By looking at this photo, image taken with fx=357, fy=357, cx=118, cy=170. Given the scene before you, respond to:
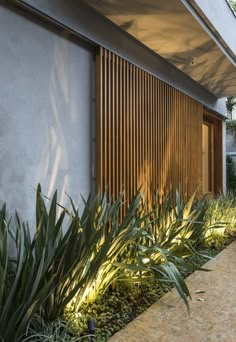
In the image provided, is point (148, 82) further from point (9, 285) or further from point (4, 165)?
point (9, 285)

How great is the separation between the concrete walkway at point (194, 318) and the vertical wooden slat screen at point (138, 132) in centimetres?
166

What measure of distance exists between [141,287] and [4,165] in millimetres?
1792

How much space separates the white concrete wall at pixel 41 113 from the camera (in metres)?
3.27

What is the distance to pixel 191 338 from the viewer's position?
2695mm

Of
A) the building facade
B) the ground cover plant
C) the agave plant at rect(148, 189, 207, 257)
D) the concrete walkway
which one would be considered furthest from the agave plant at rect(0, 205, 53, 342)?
the agave plant at rect(148, 189, 207, 257)

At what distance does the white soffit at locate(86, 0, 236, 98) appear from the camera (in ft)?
13.7

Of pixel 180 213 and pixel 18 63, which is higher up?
pixel 18 63

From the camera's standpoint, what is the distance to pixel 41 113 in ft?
12.0

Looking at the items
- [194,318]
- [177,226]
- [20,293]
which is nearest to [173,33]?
[177,226]

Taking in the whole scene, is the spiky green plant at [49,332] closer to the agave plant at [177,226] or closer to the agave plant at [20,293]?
the agave plant at [20,293]

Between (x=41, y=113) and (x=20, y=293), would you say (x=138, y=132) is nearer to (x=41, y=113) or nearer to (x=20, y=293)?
(x=41, y=113)

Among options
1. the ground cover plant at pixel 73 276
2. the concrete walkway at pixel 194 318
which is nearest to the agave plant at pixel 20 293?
the ground cover plant at pixel 73 276

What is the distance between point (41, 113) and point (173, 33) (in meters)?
2.39

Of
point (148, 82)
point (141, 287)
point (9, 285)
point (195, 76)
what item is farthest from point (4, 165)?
point (195, 76)
